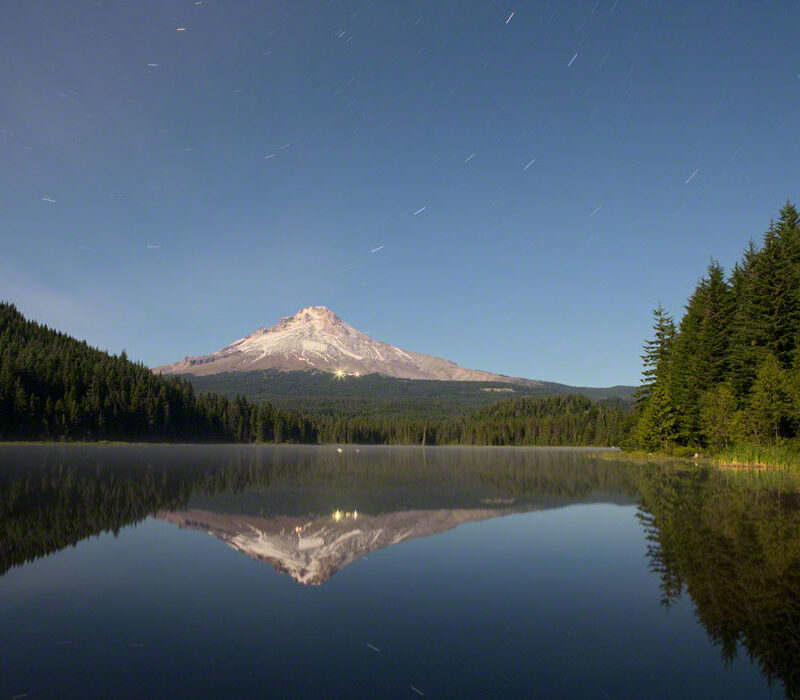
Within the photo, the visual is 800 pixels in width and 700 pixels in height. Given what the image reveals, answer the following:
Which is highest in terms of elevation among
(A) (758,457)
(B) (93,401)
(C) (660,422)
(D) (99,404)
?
(B) (93,401)

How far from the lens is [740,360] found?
178ft

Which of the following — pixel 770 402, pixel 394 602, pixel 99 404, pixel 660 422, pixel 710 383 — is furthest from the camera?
pixel 99 404

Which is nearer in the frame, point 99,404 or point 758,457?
point 758,457

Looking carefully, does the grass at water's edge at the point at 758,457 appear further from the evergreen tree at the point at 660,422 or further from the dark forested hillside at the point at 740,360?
the evergreen tree at the point at 660,422

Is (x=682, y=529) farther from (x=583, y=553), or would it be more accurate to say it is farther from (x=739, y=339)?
(x=739, y=339)

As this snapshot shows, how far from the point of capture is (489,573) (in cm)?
1263

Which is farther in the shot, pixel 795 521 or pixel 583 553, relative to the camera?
pixel 795 521

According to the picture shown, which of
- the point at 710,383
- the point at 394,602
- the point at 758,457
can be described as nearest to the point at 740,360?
the point at 710,383

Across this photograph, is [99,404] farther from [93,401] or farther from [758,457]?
[758,457]

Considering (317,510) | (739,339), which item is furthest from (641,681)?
(739,339)

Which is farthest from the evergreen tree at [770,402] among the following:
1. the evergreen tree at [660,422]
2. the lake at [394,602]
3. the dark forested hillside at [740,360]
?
the lake at [394,602]

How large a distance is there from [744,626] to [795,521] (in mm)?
11837

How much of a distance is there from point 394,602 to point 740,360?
55.1 m

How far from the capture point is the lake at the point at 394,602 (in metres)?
7.04
